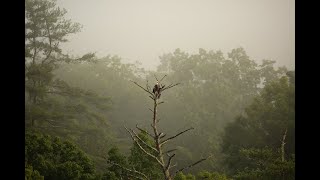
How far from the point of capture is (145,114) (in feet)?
121

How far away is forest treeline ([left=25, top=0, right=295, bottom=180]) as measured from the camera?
1202 cm

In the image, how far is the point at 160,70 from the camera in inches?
1853

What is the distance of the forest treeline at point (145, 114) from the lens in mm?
12023

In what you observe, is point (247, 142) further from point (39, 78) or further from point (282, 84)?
point (39, 78)
